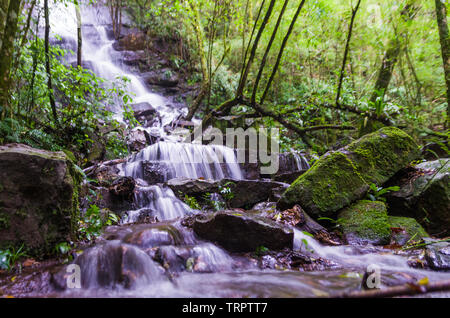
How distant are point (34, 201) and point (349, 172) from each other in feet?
13.9

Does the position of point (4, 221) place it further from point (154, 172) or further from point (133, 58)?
point (133, 58)

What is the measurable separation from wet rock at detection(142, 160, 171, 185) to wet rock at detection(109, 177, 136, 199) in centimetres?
122

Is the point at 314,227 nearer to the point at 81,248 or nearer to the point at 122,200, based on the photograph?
the point at 81,248

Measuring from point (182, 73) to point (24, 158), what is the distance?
13977 millimetres

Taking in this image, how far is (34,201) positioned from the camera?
231cm

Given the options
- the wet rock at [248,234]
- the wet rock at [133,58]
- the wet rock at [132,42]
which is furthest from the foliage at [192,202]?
the wet rock at [132,42]

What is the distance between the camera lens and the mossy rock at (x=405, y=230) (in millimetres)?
3172

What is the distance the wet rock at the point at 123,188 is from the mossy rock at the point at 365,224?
3503 mm

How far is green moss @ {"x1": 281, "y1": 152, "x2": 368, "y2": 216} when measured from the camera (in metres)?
3.66

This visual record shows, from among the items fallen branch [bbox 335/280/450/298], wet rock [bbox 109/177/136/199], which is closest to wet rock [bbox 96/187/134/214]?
wet rock [bbox 109/177/136/199]

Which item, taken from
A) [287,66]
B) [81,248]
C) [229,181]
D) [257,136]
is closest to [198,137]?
[257,136]

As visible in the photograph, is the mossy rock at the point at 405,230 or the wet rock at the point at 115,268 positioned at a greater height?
the wet rock at the point at 115,268

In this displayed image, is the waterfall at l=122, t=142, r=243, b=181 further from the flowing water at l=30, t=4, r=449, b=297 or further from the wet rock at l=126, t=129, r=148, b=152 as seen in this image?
the flowing water at l=30, t=4, r=449, b=297
